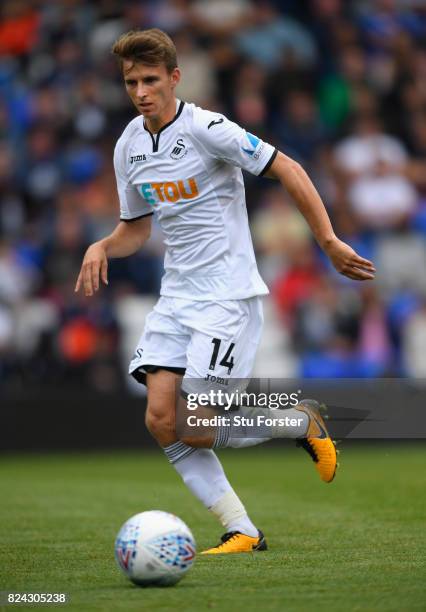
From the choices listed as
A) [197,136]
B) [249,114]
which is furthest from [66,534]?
[249,114]

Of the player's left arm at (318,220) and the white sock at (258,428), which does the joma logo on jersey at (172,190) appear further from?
the white sock at (258,428)

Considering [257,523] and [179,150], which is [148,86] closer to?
[179,150]

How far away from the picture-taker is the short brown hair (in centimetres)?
618

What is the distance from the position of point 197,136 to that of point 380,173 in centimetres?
838

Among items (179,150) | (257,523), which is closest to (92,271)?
(179,150)

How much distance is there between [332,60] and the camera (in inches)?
634

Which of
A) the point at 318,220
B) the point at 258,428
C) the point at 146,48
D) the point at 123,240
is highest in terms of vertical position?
the point at 146,48

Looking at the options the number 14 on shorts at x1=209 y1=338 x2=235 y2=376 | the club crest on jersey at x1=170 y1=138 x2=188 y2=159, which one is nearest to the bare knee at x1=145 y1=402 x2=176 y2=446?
the number 14 on shorts at x1=209 y1=338 x2=235 y2=376

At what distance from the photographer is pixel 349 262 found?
587 cm

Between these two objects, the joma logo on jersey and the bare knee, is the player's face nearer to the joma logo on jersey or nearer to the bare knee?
the joma logo on jersey

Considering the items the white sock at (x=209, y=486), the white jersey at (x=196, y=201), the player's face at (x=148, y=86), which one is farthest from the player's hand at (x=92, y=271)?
the white sock at (x=209, y=486)

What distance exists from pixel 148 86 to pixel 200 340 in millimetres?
1291

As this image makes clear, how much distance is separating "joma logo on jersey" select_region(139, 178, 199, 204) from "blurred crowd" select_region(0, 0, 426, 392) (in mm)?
6693

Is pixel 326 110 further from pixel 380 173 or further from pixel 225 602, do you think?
pixel 225 602
